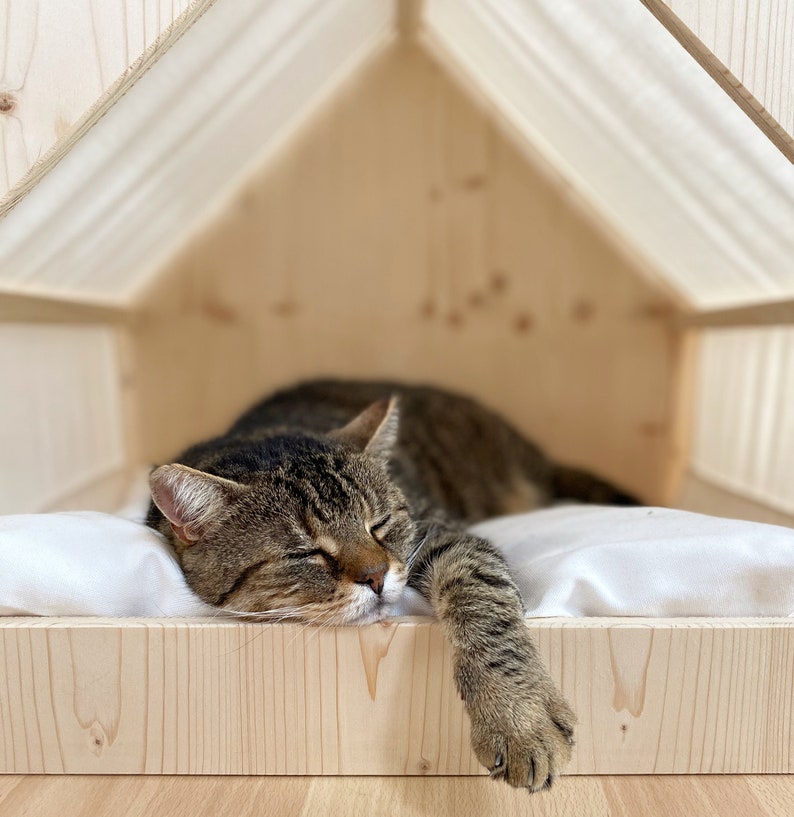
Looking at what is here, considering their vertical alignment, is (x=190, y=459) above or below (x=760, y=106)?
below

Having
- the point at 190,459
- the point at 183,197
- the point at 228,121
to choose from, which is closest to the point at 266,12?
the point at 228,121

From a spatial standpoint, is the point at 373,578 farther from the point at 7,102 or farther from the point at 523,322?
the point at 523,322

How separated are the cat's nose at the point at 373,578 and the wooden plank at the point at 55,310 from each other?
1218 millimetres

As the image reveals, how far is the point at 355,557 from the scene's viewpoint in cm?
117

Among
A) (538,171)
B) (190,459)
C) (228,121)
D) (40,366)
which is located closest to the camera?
(190,459)

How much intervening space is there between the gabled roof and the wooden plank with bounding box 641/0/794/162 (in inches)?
13.0

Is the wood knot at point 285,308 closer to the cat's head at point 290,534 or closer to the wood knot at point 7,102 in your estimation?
the cat's head at point 290,534

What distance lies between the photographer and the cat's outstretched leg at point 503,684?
945 millimetres

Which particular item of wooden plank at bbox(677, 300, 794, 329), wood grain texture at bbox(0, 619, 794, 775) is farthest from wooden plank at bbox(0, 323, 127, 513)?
wooden plank at bbox(677, 300, 794, 329)

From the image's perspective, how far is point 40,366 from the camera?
207 cm

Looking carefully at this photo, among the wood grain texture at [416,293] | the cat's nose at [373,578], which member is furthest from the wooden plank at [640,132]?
the cat's nose at [373,578]

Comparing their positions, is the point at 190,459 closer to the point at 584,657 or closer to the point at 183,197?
the point at 584,657

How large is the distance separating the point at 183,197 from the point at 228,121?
0.37 m

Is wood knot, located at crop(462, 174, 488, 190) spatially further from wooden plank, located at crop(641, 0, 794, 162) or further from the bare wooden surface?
the bare wooden surface
